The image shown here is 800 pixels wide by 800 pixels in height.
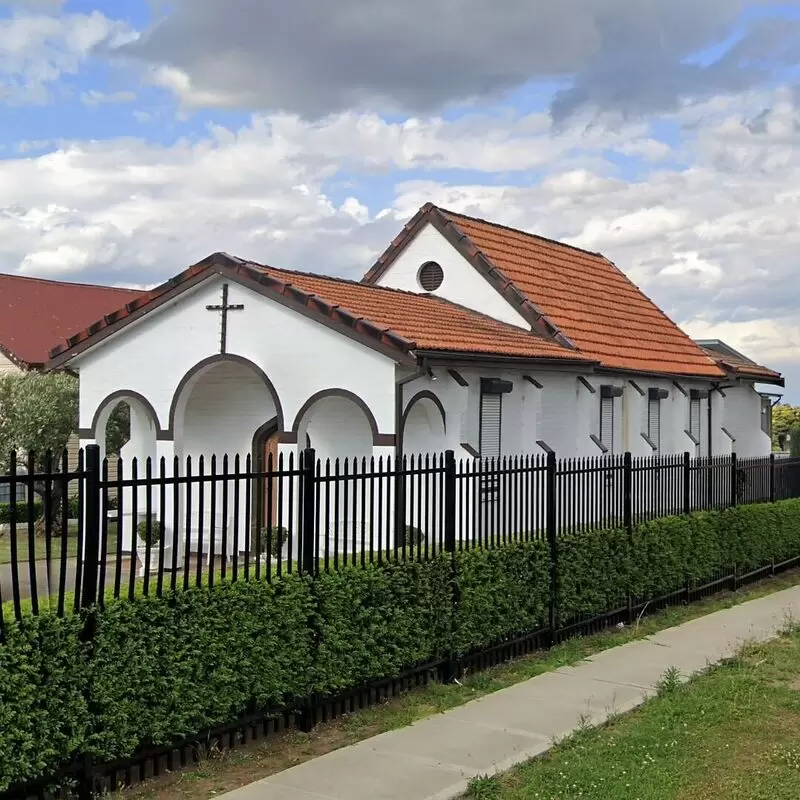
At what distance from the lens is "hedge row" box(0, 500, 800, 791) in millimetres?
6020

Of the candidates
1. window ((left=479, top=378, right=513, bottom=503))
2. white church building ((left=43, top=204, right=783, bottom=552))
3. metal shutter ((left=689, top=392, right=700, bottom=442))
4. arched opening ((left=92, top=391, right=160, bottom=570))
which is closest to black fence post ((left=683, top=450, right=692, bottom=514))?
white church building ((left=43, top=204, right=783, bottom=552))

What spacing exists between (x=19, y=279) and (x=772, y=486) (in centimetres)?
2651

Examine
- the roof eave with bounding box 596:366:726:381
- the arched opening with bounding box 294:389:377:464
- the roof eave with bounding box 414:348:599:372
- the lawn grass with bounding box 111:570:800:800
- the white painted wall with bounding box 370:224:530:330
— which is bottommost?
the lawn grass with bounding box 111:570:800:800

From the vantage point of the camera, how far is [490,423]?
1761cm

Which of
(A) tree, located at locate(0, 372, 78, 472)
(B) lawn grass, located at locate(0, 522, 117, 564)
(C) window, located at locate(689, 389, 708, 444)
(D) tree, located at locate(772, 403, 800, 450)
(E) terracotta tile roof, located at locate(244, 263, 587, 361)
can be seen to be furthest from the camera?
(D) tree, located at locate(772, 403, 800, 450)

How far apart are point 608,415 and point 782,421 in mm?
53300

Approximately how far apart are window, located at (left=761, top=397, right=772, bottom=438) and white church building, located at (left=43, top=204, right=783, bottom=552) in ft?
23.1

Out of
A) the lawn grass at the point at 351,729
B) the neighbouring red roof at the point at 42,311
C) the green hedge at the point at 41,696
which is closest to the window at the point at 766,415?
the lawn grass at the point at 351,729

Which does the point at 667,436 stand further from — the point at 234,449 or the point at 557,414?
the point at 234,449

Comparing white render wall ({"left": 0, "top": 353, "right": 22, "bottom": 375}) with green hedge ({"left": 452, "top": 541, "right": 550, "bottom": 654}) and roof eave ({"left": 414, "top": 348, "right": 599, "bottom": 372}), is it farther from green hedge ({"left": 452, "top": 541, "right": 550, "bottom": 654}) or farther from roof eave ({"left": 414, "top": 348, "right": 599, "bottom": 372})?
green hedge ({"left": 452, "top": 541, "right": 550, "bottom": 654})

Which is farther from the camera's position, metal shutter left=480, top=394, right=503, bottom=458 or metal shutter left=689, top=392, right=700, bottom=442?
metal shutter left=689, top=392, right=700, bottom=442

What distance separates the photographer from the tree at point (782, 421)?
6738 centimetres

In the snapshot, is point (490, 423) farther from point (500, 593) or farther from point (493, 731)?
point (493, 731)

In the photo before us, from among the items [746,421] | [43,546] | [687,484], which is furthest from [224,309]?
[746,421]
